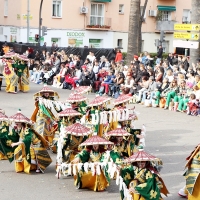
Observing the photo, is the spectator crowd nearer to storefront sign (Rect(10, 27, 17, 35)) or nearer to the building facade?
the building facade

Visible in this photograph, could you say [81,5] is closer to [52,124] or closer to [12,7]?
[12,7]

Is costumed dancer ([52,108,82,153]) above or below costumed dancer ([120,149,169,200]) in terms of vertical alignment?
above

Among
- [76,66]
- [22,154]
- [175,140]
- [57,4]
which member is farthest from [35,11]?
[22,154]

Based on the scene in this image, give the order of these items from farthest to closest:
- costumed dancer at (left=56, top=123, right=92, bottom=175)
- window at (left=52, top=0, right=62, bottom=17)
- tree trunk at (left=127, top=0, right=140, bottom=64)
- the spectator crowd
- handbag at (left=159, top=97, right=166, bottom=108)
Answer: window at (left=52, top=0, right=62, bottom=17) < tree trunk at (left=127, top=0, right=140, bottom=64) < handbag at (left=159, top=97, right=166, bottom=108) < the spectator crowd < costumed dancer at (left=56, top=123, right=92, bottom=175)

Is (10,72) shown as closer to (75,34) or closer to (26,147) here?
(26,147)

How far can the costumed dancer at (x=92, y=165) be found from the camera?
1060 cm

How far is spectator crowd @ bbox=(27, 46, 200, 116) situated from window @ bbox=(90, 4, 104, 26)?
54.3 feet

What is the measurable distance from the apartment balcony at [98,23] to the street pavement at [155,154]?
25332mm

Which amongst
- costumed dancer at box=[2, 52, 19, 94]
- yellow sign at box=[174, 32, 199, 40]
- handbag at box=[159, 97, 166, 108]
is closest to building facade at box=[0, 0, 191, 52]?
costumed dancer at box=[2, 52, 19, 94]

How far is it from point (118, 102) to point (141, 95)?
29.0ft

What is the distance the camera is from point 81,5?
46406 mm

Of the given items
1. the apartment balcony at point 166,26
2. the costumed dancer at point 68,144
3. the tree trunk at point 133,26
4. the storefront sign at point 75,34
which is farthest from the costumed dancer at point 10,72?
the apartment balcony at point 166,26

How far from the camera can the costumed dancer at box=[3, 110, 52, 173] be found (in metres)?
12.0

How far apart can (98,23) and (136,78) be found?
24.7 m
